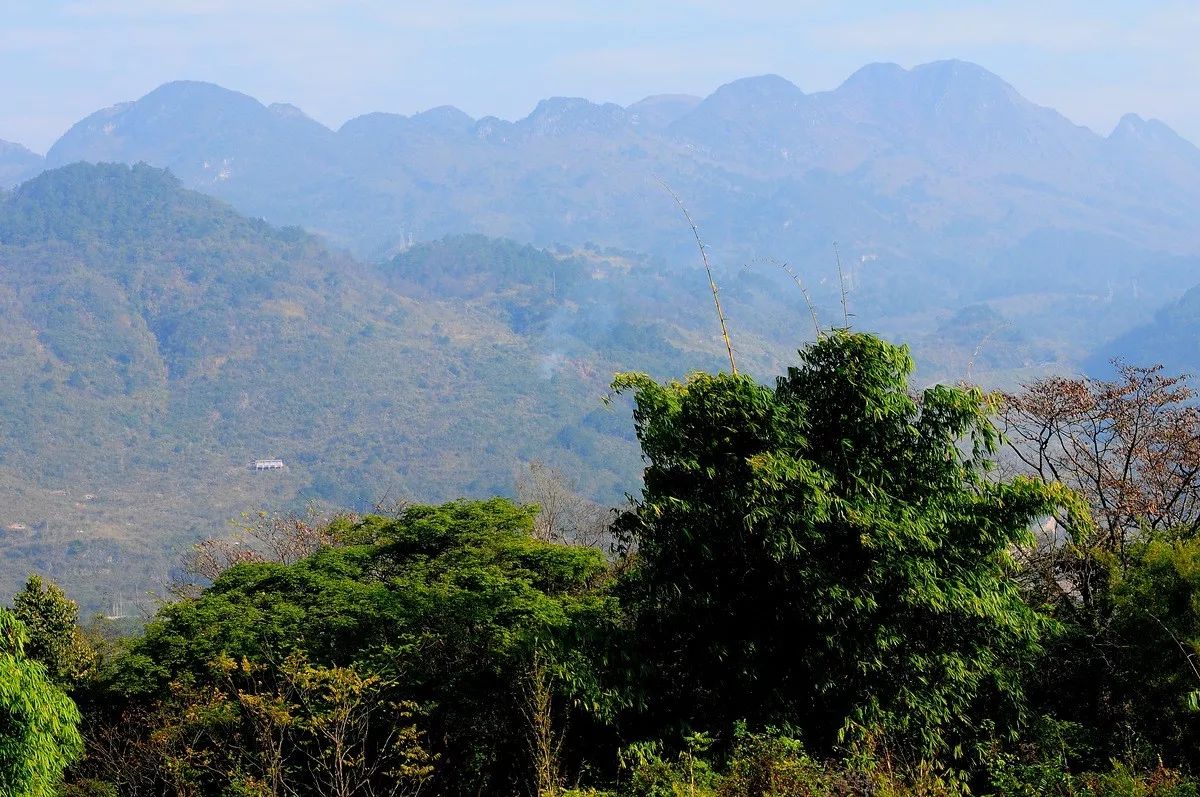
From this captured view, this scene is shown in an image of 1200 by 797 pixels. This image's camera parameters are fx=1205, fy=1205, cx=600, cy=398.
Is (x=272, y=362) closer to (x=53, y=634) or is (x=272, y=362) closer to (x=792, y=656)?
(x=53, y=634)

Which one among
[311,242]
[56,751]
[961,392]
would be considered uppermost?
[311,242]

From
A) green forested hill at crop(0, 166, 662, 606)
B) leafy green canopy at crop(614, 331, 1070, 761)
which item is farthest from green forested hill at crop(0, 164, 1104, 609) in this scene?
leafy green canopy at crop(614, 331, 1070, 761)

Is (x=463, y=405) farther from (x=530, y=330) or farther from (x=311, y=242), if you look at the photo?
(x=311, y=242)

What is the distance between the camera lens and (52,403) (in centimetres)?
13662

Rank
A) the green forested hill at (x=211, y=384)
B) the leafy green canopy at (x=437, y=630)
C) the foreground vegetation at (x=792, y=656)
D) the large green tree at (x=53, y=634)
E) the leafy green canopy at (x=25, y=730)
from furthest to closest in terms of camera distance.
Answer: the green forested hill at (x=211, y=384) → the large green tree at (x=53, y=634) → the leafy green canopy at (x=437, y=630) → the leafy green canopy at (x=25, y=730) → the foreground vegetation at (x=792, y=656)

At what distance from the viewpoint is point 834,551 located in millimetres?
11102

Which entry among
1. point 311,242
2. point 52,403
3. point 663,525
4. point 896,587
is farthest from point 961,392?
point 311,242

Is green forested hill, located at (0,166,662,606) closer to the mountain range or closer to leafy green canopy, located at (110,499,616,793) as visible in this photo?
the mountain range

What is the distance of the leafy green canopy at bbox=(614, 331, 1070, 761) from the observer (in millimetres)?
10773

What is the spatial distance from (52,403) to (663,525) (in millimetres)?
139875

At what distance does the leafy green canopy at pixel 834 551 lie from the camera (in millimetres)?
10773

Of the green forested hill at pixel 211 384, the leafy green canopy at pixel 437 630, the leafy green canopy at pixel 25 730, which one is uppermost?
the green forested hill at pixel 211 384

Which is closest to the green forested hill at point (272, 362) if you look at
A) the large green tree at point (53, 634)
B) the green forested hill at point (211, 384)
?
the green forested hill at point (211, 384)

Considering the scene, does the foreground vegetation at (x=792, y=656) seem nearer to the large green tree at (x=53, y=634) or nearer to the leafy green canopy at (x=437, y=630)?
the leafy green canopy at (x=437, y=630)
